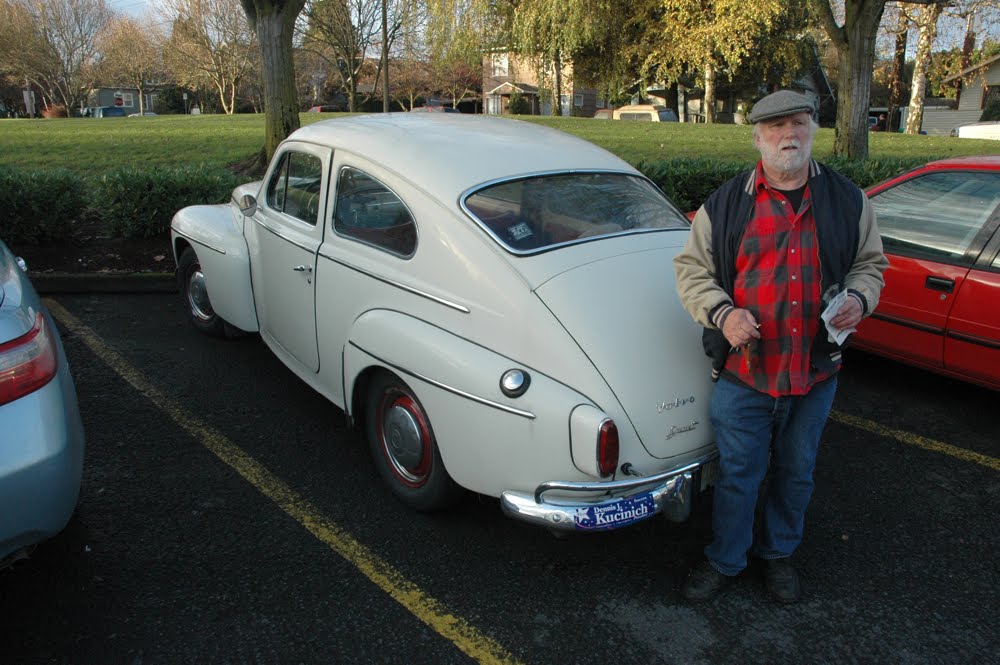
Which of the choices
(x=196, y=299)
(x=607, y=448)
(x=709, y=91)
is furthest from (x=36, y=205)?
(x=709, y=91)

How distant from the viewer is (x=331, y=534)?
339cm

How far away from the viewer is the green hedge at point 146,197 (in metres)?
7.72

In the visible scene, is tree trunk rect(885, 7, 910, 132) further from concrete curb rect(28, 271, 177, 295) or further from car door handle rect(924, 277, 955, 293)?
concrete curb rect(28, 271, 177, 295)

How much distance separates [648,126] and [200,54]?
1311 inches

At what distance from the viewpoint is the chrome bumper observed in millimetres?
2750

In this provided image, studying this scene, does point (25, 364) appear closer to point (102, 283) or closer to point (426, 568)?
point (426, 568)

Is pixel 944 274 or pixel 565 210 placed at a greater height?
pixel 565 210

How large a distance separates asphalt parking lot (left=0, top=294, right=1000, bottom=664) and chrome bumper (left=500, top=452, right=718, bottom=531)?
0.41 meters

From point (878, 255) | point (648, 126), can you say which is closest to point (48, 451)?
point (878, 255)

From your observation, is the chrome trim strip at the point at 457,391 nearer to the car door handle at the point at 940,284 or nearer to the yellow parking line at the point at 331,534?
the yellow parking line at the point at 331,534

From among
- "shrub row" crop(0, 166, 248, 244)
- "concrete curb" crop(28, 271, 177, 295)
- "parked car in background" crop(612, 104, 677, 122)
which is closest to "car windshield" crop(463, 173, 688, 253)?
"concrete curb" crop(28, 271, 177, 295)

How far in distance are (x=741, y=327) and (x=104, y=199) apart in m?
7.25

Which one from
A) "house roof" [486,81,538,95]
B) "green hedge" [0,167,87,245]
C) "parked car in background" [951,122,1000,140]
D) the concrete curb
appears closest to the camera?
the concrete curb

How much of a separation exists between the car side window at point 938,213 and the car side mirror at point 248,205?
4089 mm
